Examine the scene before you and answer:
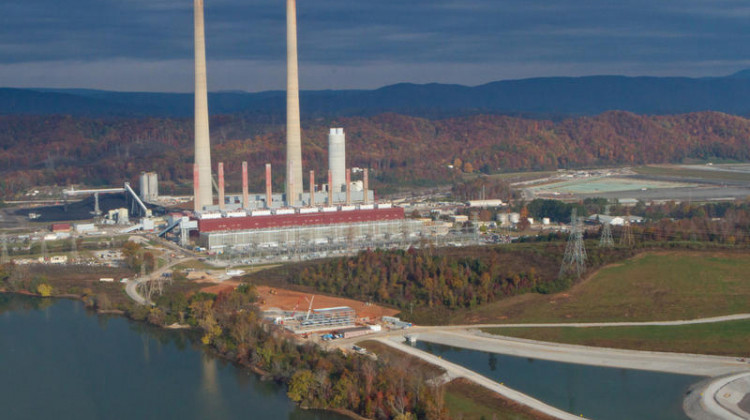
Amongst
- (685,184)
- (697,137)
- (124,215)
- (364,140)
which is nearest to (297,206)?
(124,215)

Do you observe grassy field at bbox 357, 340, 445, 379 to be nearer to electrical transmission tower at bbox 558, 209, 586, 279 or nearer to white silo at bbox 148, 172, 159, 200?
electrical transmission tower at bbox 558, 209, 586, 279

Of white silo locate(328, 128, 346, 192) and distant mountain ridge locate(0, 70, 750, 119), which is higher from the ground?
distant mountain ridge locate(0, 70, 750, 119)

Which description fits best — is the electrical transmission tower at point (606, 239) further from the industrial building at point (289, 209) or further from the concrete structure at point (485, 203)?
the concrete structure at point (485, 203)

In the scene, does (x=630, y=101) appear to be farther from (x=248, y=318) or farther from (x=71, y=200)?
(x=248, y=318)

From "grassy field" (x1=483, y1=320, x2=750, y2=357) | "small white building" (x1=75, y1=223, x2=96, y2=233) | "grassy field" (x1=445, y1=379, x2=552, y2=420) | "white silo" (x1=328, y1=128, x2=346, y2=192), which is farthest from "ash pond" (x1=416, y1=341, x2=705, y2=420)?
"white silo" (x1=328, y1=128, x2=346, y2=192)

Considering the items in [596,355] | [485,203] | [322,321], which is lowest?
[596,355]

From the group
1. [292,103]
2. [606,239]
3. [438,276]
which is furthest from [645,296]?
[292,103]

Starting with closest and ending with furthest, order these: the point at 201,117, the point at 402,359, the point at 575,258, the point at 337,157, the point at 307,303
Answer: the point at 402,359, the point at 307,303, the point at 575,258, the point at 201,117, the point at 337,157

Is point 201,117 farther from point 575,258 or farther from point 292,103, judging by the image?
point 575,258
